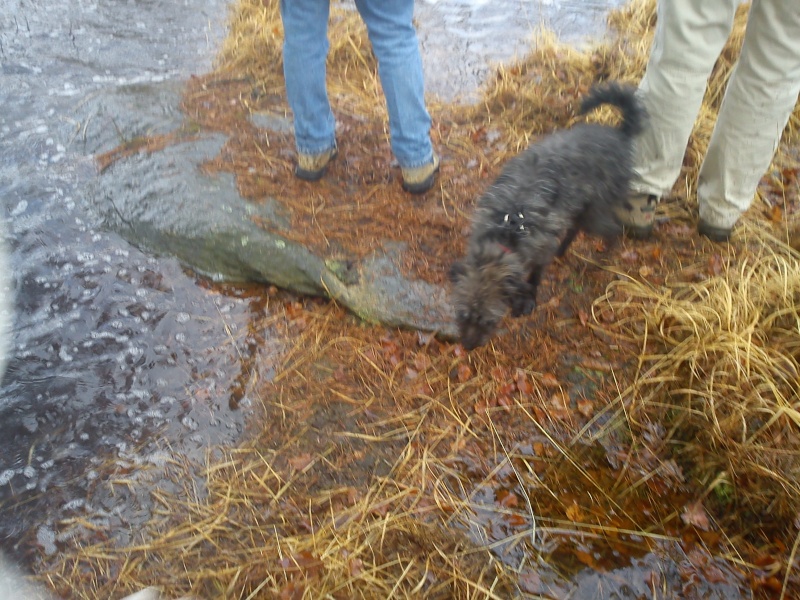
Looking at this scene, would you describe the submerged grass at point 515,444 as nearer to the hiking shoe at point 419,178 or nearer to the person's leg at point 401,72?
the hiking shoe at point 419,178

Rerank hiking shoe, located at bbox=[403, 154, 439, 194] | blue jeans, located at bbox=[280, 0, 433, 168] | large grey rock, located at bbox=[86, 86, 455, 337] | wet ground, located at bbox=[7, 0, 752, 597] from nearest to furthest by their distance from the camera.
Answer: wet ground, located at bbox=[7, 0, 752, 597] → blue jeans, located at bbox=[280, 0, 433, 168] → large grey rock, located at bbox=[86, 86, 455, 337] → hiking shoe, located at bbox=[403, 154, 439, 194]

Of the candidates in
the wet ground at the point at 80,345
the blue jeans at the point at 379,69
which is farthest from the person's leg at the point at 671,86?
Answer: the wet ground at the point at 80,345

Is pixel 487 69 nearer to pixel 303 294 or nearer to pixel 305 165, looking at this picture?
pixel 305 165

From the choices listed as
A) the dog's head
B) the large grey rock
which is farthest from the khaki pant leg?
the large grey rock

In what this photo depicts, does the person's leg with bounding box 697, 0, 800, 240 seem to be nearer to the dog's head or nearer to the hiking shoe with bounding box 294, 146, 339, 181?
the dog's head

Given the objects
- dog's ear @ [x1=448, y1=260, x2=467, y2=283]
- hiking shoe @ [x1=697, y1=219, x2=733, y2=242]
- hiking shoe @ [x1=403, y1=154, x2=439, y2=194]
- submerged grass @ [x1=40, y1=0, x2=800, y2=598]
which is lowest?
submerged grass @ [x1=40, y1=0, x2=800, y2=598]

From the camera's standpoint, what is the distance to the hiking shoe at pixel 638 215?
11.9 ft

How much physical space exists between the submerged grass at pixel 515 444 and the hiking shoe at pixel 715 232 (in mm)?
77

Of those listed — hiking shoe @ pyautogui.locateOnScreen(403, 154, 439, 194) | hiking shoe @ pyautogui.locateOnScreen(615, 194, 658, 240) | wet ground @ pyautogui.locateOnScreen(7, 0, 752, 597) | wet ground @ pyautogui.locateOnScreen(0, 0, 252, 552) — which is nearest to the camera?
wet ground @ pyautogui.locateOnScreen(7, 0, 752, 597)

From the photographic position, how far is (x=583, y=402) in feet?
9.89

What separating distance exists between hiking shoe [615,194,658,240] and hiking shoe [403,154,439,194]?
134 cm

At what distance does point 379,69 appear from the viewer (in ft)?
11.3

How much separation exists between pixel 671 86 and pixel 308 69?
224 centimetres

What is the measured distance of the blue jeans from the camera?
330cm
